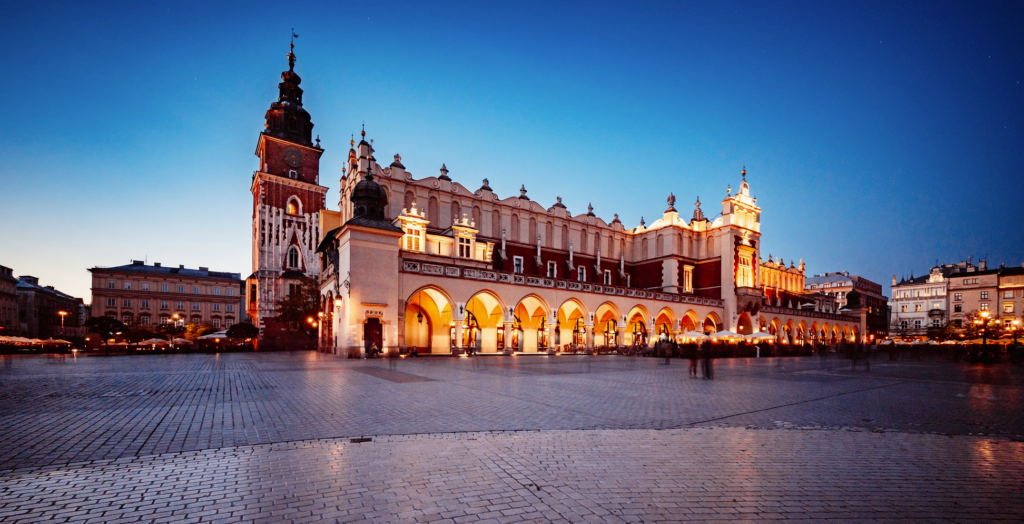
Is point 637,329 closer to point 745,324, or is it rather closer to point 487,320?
point 745,324

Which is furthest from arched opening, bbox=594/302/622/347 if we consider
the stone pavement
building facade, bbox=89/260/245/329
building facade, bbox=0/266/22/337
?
building facade, bbox=0/266/22/337

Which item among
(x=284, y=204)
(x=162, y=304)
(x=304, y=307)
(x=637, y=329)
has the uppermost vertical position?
(x=284, y=204)

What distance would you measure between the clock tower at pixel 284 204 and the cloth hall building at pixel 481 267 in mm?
168

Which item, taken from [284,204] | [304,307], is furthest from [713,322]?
[284,204]

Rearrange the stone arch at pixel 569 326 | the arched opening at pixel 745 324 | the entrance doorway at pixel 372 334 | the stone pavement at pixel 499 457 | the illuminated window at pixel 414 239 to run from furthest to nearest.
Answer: the arched opening at pixel 745 324 < the stone arch at pixel 569 326 < the illuminated window at pixel 414 239 < the entrance doorway at pixel 372 334 < the stone pavement at pixel 499 457

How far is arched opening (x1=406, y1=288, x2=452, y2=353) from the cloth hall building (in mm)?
103

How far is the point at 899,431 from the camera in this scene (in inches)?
315

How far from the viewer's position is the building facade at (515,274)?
95.1 ft

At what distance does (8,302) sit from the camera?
68.2 metres

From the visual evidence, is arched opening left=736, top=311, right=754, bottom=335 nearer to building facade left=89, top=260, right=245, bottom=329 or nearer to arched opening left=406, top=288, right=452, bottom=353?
arched opening left=406, top=288, right=452, bottom=353

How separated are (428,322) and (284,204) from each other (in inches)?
1508

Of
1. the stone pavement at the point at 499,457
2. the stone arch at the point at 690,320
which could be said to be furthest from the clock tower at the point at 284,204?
the stone pavement at the point at 499,457

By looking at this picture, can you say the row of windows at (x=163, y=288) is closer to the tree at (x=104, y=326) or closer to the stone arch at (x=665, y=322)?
the tree at (x=104, y=326)

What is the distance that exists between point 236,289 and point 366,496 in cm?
9238
